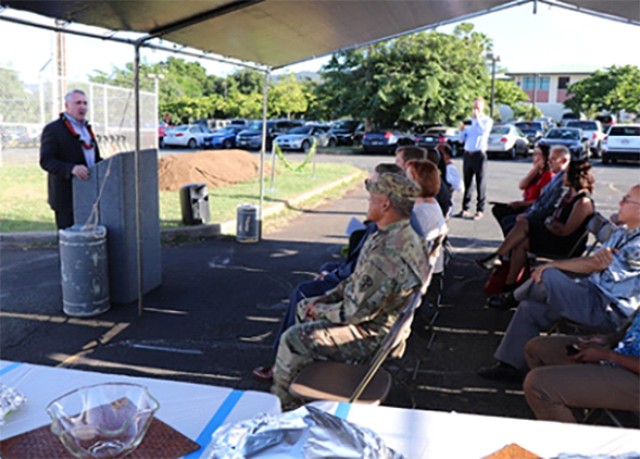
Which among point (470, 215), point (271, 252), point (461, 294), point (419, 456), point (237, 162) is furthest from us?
point (237, 162)

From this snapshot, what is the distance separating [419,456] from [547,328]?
2396mm

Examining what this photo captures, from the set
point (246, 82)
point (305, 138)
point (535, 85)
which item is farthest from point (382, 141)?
point (535, 85)

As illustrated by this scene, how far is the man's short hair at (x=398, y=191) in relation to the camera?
3125mm

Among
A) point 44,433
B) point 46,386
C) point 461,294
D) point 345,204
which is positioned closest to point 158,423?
point 44,433

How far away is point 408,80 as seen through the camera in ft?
96.7

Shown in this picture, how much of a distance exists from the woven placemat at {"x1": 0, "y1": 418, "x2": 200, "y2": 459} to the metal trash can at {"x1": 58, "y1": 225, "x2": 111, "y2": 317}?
3667mm

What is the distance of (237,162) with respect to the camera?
54.9 ft

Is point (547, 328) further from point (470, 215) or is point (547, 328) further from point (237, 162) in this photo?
point (237, 162)

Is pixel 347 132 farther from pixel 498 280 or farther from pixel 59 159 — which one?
pixel 59 159

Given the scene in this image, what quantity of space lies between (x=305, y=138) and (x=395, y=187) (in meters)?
25.4

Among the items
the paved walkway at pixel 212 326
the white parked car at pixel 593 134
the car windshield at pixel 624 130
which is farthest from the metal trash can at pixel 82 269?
the white parked car at pixel 593 134

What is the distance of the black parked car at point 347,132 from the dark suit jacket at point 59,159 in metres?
27.8

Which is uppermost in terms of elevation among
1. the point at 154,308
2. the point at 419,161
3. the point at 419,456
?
the point at 419,161

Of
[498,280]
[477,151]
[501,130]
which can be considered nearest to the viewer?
[498,280]
